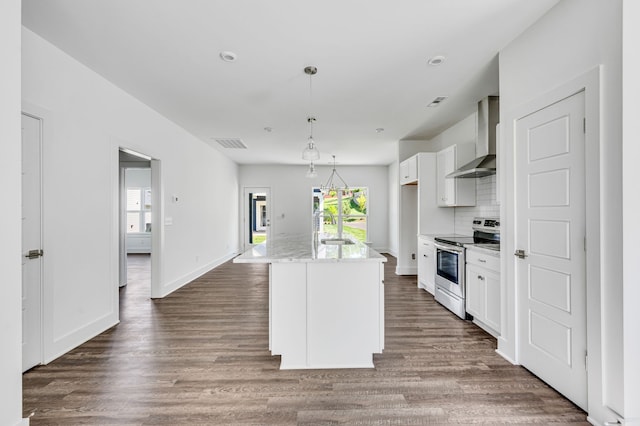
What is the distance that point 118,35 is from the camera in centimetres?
225

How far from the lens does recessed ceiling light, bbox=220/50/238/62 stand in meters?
2.49

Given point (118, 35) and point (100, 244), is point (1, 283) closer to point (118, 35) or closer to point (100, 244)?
point (100, 244)

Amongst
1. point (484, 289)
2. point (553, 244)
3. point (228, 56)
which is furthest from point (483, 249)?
point (228, 56)

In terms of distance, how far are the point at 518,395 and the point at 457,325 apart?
123 cm

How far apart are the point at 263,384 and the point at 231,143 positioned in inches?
184

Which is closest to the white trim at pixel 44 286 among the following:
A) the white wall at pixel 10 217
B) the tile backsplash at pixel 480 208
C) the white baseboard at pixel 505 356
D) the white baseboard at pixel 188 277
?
the white wall at pixel 10 217

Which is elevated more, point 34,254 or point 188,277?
point 34,254

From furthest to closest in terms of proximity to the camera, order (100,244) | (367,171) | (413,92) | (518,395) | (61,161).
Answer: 1. (367,171)
2. (413,92)
3. (100,244)
4. (61,161)
5. (518,395)

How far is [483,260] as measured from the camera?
116 inches

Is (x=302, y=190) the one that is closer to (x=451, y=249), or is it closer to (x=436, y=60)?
(x=451, y=249)

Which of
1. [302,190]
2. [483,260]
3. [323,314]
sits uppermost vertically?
[302,190]

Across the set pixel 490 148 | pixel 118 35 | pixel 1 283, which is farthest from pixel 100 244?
pixel 490 148

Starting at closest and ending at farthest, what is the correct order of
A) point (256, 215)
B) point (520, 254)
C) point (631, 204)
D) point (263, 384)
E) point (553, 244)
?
point (631, 204) < point (553, 244) < point (263, 384) < point (520, 254) < point (256, 215)

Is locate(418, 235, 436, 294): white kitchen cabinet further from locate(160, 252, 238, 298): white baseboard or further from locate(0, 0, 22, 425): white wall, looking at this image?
locate(0, 0, 22, 425): white wall
